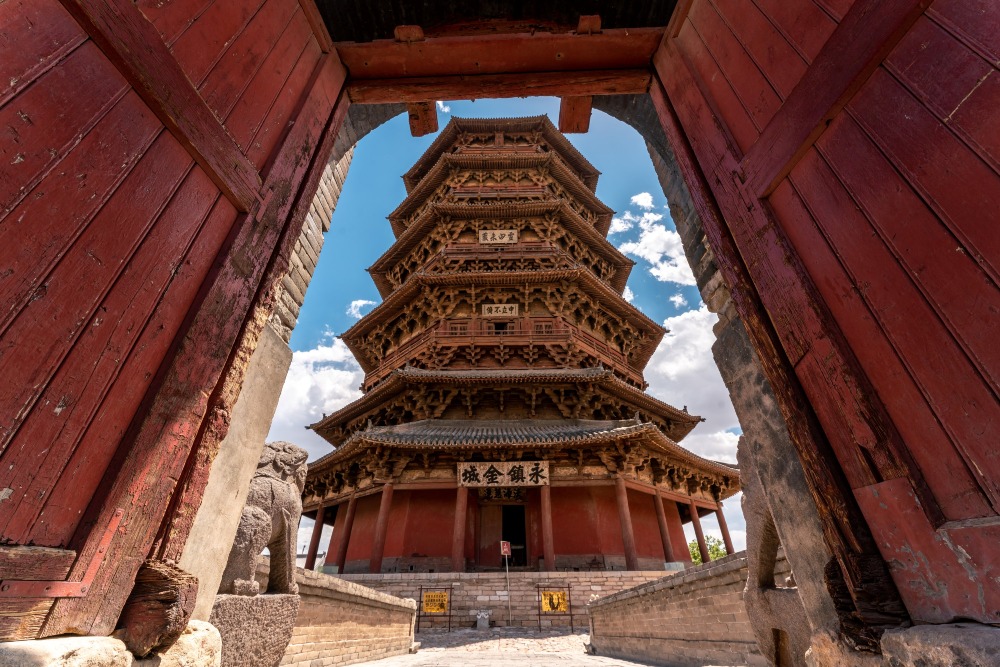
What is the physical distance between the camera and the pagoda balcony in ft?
45.9

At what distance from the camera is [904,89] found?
4.60 ft

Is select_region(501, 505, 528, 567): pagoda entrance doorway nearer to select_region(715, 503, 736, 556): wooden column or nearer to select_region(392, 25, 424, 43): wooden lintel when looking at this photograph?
select_region(715, 503, 736, 556): wooden column

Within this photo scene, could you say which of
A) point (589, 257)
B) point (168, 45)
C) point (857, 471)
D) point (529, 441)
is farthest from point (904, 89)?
point (589, 257)

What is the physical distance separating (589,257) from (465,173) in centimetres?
635

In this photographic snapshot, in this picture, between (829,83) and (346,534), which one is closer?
(829,83)

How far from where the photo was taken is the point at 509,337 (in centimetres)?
1410

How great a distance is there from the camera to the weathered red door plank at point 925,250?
1121mm

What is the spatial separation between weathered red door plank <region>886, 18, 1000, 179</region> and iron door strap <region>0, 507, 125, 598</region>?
8.70 feet

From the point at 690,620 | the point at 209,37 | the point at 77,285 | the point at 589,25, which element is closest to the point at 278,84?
the point at 209,37

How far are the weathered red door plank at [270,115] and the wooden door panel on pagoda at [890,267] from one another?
2.39 metres

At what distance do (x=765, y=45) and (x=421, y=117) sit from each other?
8.30ft

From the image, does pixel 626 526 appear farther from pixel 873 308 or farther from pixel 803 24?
pixel 803 24

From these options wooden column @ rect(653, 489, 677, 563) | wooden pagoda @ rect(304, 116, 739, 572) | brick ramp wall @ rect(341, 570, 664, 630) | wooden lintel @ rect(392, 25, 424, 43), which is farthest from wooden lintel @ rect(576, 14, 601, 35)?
wooden column @ rect(653, 489, 677, 563)

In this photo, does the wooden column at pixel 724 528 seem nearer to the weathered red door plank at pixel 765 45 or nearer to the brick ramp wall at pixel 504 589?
the brick ramp wall at pixel 504 589
